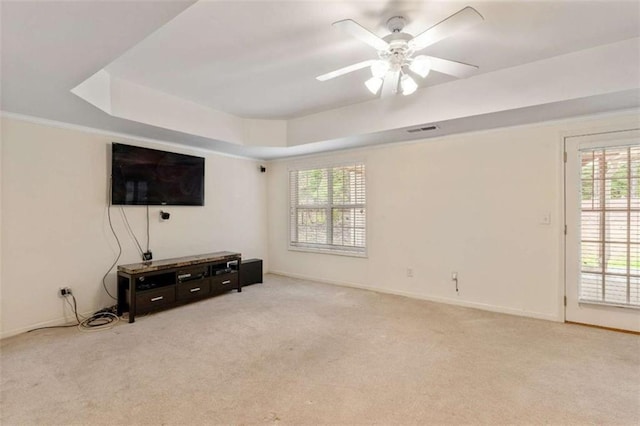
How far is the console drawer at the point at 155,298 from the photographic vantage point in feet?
11.3

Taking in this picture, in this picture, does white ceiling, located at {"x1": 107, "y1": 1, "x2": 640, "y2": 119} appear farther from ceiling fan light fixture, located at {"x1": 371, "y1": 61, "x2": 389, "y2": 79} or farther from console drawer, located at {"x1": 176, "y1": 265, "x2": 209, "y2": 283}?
console drawer, located at {"x1": 176, "y1": 265, "x2": 209, "y2": 283}

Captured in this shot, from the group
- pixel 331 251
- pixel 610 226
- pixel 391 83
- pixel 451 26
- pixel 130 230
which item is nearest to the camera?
pixel 451 26

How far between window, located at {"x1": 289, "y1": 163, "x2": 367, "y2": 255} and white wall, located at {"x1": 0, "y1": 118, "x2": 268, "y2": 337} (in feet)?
6.71

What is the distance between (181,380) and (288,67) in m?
2.74

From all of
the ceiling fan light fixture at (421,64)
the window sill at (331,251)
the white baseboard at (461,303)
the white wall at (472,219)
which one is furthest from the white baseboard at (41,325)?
the ceiling fan light fixture at (421,64)

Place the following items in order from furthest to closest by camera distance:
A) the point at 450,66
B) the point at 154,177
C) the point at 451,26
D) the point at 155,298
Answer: the point at 154,177, the point at 155,298, the point at 450,66, the point at 451,26

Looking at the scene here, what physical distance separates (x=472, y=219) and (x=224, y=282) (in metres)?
3.49

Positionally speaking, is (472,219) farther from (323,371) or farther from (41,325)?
(41,325)

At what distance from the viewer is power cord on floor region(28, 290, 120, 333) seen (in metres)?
3.21

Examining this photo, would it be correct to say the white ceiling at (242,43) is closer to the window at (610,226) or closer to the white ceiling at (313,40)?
the white ceiling at (313,40)

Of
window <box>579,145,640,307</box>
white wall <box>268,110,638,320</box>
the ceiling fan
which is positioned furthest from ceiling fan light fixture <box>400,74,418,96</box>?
window <box>579,145,640,307</box>

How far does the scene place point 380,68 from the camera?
230 centimetres

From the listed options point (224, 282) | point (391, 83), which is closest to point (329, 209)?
point (224, 282)

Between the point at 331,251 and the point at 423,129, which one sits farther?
the point at 331,251
